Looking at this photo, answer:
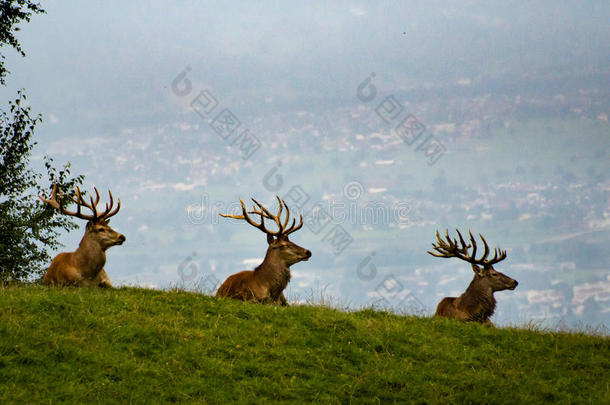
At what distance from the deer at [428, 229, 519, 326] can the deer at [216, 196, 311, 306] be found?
3720mm

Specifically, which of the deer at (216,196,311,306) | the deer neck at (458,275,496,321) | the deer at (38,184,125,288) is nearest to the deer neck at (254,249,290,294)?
the deer at (216,196,311,306)

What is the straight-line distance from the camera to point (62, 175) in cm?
2033

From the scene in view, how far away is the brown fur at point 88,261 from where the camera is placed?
14.3 m

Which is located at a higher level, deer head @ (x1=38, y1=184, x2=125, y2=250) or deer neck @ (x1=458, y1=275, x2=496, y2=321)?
deer neck @ (x1=458, y1=275, x2=496, y2=321)

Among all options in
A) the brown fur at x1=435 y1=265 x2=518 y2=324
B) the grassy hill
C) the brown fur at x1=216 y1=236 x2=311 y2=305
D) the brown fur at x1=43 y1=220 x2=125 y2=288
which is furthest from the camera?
the brown fur at x1=435 y1=265 x2=518 y2=324

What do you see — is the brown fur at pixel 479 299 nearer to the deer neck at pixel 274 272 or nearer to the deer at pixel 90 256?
the deer neck at pixel 274 272

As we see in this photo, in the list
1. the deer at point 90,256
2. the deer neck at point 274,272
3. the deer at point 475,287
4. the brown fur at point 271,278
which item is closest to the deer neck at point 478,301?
the deer at point 475,287

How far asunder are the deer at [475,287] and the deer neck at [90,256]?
7206 mm

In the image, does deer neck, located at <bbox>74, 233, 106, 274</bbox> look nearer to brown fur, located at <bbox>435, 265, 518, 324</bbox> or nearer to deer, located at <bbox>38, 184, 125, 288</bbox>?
deer, located at <bbox>38, 184, 125, 288</bbox>

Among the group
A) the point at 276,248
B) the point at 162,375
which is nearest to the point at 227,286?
the point at 276,248

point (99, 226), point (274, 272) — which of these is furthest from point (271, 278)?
point (99, 226)

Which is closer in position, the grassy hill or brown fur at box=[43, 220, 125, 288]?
the grassy hill

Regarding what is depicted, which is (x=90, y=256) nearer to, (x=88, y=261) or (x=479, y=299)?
(x=88, y=261)

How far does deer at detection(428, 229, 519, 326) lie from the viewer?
53.0 feet
